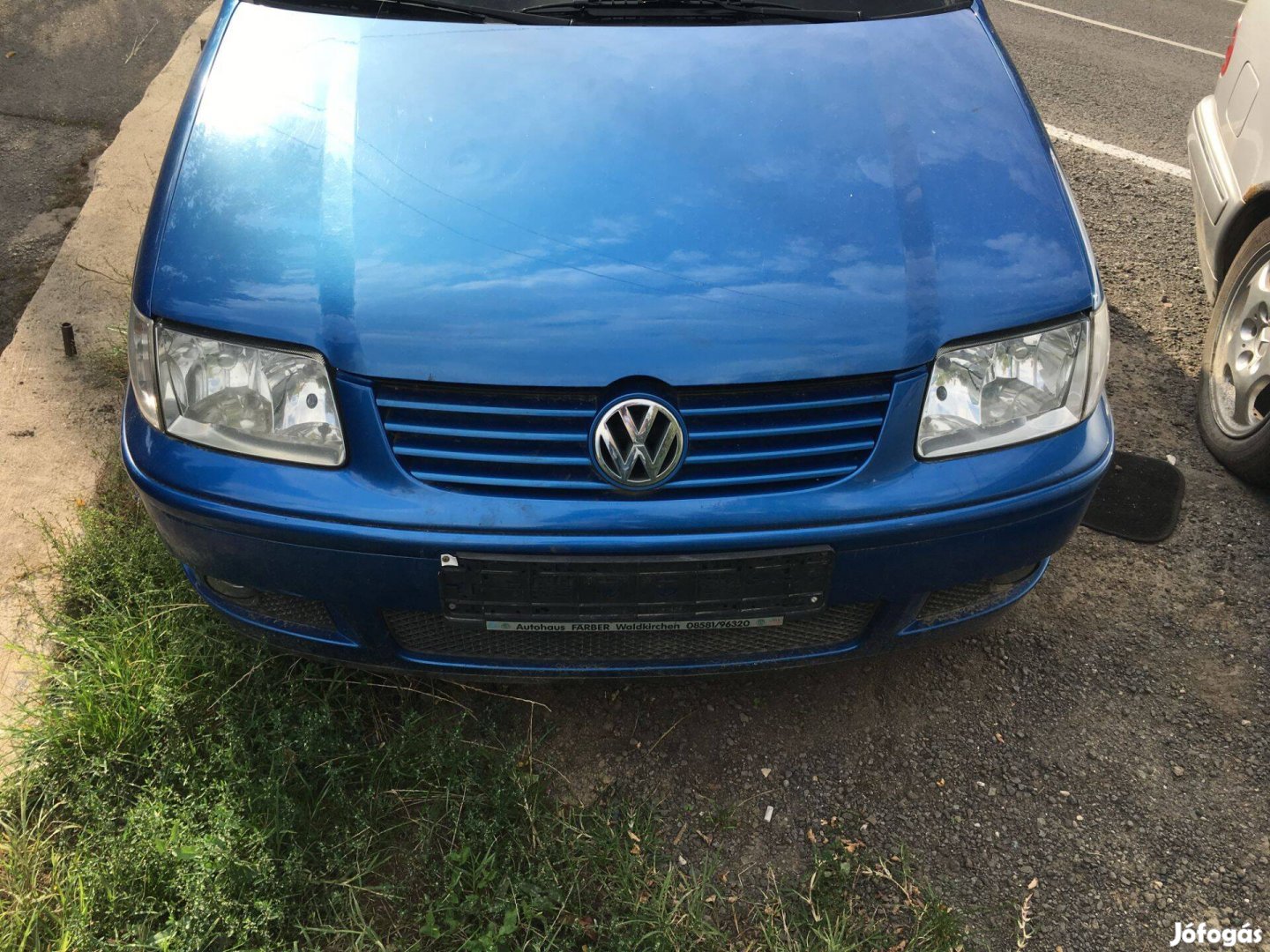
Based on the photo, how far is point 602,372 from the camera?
5.38ft

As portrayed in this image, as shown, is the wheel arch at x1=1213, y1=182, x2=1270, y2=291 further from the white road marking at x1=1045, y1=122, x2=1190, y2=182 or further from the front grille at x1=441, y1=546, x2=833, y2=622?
the front grille at x1=441, y1=546, x2=833, y2=622

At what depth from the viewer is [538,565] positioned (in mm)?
1677

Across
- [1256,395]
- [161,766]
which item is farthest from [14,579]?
[1256,395]

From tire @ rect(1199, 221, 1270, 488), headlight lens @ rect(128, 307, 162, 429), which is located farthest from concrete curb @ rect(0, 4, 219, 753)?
tire @ rect(1199, 221, 1270, 488)

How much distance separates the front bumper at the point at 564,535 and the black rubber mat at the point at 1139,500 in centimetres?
93

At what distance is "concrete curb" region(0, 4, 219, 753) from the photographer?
239 centimetres

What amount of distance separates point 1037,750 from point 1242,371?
4.64 feet

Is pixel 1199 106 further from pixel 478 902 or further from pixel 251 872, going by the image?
pixel 251 872

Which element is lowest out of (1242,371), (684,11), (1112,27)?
(1112,27)

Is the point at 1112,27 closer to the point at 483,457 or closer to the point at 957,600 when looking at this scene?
the point at 957,600

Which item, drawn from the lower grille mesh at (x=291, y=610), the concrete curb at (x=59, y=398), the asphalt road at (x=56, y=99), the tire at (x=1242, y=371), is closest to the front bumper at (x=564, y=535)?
the lower grille mesh at (x=291, y=610)

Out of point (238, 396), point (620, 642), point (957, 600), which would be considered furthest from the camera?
point (957, 600)

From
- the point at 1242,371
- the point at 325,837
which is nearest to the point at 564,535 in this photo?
the point at 325,837

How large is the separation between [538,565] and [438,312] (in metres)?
0.43
